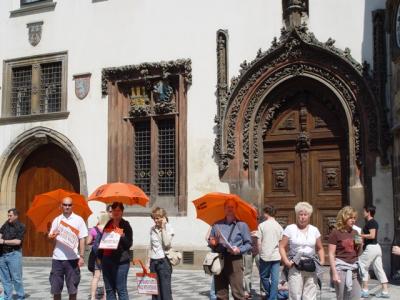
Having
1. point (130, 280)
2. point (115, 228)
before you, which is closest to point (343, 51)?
point (130, 280)

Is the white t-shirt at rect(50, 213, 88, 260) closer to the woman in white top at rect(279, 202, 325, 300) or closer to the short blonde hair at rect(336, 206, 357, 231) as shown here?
the woman in white top at rect(279, 202, 325, 300)

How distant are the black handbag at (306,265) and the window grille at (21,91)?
Answer: 1283 centimetres

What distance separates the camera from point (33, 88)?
720 inches

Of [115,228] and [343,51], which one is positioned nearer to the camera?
[115,228]

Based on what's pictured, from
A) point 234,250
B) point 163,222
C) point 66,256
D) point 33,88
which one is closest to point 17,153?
point 33,88

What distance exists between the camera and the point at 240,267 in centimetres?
838

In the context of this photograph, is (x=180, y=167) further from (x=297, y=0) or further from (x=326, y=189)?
(x=297, y=0)

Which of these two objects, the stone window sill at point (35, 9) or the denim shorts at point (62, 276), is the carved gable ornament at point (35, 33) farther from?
the denim shorts at point (62, 276)

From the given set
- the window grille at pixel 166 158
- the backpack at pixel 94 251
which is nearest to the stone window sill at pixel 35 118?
the window grille at pixel 166 158

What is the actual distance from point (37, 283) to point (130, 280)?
76.6 inches

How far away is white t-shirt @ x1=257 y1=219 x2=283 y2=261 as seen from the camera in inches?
386

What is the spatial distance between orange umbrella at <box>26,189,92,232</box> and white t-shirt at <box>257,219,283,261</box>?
2789 mm

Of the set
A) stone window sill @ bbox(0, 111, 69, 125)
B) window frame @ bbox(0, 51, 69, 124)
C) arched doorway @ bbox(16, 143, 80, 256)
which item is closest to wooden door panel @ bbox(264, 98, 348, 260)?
arched doorway @ bbox(16, 143, 80, 256)

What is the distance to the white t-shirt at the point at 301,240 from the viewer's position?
24.3 feet
